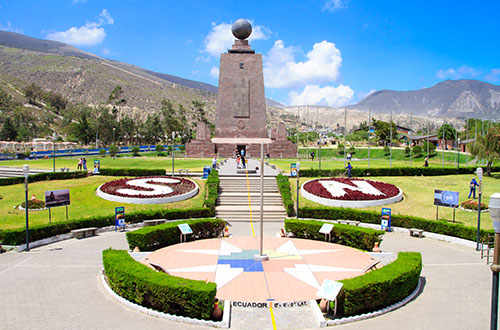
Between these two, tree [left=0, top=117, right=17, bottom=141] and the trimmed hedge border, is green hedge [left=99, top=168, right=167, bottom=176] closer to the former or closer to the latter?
the trimmed hedge border

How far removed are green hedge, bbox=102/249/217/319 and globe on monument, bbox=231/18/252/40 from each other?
51.6 m

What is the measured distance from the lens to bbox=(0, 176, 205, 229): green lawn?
2430cm

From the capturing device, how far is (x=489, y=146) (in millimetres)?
40500

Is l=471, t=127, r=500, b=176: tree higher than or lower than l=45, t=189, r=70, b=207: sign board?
higher

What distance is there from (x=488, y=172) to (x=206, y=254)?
36.4m

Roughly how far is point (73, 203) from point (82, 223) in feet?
22.3

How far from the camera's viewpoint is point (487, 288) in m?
14.4

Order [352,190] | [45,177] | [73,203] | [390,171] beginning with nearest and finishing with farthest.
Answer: [73,203] → [352,190] → [45,177] → [390,171]

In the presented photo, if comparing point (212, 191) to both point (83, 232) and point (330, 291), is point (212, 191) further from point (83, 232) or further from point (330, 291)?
point (330, 291)

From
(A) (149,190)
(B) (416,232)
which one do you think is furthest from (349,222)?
(A) (149,190)

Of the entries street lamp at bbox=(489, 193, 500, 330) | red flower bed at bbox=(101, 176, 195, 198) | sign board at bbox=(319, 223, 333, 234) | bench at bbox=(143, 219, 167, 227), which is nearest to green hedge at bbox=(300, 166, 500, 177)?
red flower bed at bbox=(101, 176, 195, 198)

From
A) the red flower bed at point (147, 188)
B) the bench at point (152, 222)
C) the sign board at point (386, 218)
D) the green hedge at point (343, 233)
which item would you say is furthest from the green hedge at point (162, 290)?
the red flower bed at point (147, 188)

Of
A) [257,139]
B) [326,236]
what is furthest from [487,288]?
[257,139]

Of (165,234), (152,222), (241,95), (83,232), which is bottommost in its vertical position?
(83,232)
